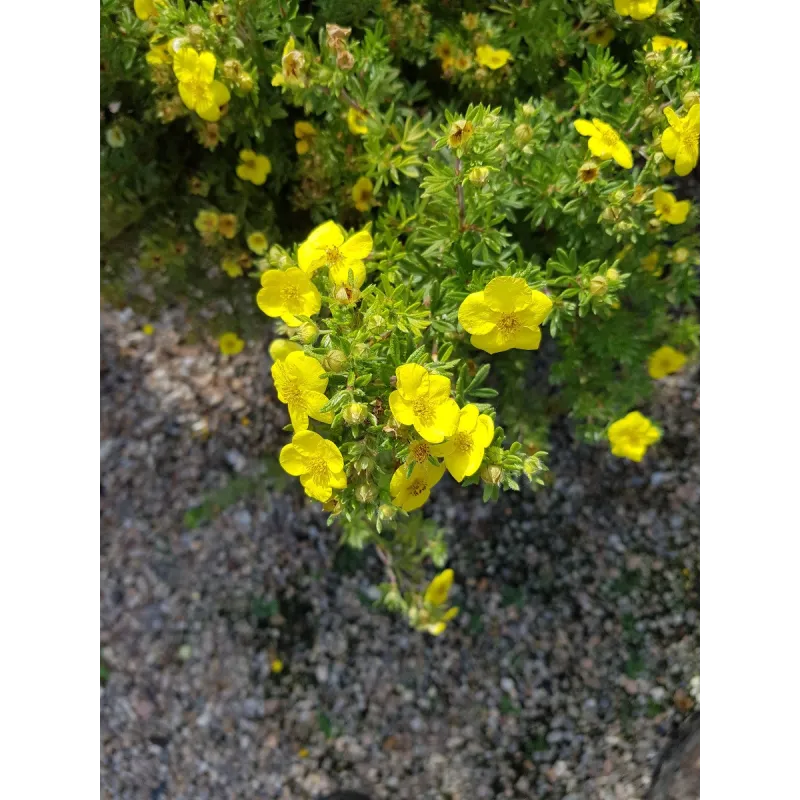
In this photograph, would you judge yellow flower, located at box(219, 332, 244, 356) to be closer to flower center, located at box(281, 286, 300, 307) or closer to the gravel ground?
the gravel ground

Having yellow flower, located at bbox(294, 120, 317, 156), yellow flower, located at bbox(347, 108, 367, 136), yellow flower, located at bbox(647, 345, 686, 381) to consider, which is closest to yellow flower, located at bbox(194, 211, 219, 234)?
yellow flower, located at bbox(294, 120, 317, 156)

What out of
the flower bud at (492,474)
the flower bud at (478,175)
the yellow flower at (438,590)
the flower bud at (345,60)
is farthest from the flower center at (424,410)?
the yellow flower at (438,590)

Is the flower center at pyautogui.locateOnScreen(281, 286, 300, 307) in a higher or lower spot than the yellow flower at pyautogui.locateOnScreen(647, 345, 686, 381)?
higher

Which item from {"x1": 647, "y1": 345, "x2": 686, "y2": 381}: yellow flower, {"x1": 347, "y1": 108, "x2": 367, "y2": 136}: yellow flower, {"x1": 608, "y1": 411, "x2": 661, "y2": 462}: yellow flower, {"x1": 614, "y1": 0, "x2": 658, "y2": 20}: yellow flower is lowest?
{"x1": 608, "y1": 411, "x2": 661, "y2": 462}: yellow flower

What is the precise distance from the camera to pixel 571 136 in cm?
184

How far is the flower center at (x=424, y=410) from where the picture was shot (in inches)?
50.8

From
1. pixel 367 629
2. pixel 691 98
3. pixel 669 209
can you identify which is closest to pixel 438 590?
pixel 367 629

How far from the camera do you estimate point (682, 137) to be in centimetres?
153

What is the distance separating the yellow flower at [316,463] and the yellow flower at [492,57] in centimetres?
135

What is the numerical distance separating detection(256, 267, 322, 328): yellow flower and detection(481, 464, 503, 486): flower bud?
0.53 metres

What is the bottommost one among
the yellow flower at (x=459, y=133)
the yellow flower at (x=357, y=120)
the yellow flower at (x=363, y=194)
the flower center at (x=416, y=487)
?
the flower center at (x=416, y=487)

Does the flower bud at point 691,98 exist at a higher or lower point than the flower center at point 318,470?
higher

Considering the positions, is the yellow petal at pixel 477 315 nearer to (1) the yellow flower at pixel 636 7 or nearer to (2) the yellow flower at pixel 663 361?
(1) the yellow flower at pixel 636 7

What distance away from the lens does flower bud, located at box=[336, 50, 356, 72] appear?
163 cm
